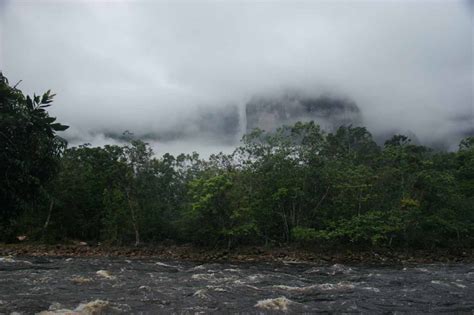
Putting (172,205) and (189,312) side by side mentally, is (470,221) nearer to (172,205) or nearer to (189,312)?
(172,205)

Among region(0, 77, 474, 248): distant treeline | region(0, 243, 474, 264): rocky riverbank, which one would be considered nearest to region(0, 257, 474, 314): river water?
region(0, 243, 474, 264): rocky riverbank

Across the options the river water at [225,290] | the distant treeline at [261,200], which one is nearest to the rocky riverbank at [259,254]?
the distant treeline at [261,200]

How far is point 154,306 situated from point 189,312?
150cm

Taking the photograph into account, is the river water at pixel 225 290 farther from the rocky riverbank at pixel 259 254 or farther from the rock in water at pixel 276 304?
the rocky riverbank at pixel 259 254

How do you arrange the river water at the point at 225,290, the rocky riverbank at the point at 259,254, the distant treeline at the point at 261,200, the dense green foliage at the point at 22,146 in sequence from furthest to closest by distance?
the distant treeline at the point at 261,200 → the rocky riverbank at the point at 259,254 → the river water at the point at 225,290 → the dense green foliage at the point at 22,146

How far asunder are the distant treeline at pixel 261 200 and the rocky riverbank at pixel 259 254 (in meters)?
1.41

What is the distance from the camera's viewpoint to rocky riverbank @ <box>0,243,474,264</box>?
115 feet

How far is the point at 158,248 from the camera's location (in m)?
40.8

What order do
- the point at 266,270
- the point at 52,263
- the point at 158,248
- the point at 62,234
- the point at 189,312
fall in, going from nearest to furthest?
the point at 189,312 → the point at 266,270 → the point at 52,263 → the point at 158,248 → the point at 62,234

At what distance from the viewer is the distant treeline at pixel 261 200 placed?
38531 millimetres

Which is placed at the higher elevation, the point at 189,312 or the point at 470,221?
the point at 470,221

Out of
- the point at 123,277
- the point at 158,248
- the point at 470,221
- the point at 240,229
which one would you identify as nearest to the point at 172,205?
the point at 158,248

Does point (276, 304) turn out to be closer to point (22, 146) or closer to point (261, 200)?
point (22, 146)

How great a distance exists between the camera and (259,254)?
121ft
